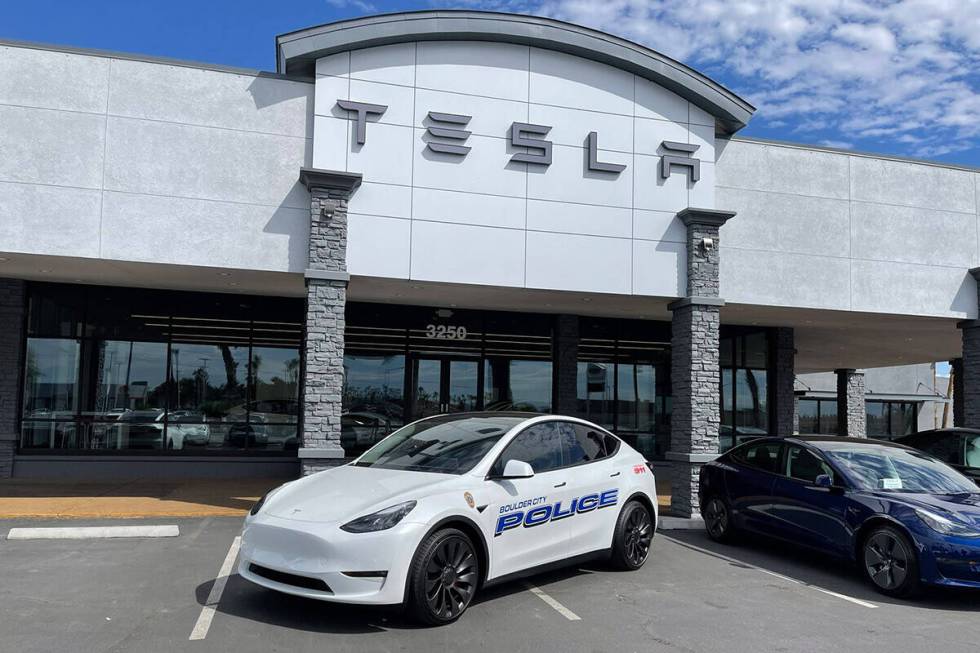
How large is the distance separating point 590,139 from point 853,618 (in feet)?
27.2

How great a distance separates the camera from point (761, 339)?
64.3 feet

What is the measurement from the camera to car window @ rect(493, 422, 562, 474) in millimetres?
7219

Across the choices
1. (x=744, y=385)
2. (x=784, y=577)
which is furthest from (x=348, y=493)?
(x=744, y=385)

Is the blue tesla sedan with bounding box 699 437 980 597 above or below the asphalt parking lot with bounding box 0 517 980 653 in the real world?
above

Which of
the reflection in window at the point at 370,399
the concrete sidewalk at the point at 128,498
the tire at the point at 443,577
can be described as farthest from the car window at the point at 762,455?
the reflection in window at the point at 370,399

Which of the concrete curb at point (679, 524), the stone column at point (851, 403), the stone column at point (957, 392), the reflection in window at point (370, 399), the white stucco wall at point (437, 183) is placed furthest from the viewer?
the stone column at point (851, 403)

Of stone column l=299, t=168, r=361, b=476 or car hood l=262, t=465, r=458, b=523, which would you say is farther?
stone column l=299, t=168, r=361, b=476

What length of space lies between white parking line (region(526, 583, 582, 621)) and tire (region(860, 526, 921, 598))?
339cm

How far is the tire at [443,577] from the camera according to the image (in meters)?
5.94

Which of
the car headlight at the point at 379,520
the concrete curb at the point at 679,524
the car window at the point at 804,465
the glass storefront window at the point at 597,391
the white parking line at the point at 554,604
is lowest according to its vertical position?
the concrete curb at the point at 679,524

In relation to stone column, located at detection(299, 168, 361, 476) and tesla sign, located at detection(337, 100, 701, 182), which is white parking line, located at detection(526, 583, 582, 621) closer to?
stone column, located at detection(299, 168, 361, 476)

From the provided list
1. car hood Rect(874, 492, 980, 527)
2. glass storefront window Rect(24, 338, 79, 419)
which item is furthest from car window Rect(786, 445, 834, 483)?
glass storefront window Rect(24, 338, 79, 419)

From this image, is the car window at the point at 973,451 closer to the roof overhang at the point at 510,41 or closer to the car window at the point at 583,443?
the roof overhang at the point at 510,41

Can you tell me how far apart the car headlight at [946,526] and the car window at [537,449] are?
3.57 metres
